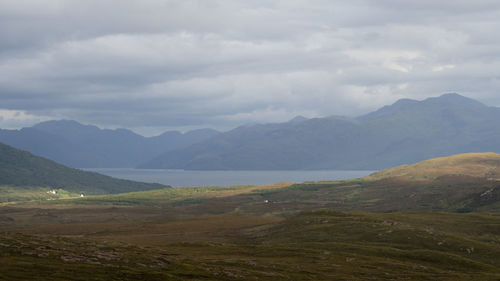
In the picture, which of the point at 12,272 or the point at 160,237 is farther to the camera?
the point at 160,237

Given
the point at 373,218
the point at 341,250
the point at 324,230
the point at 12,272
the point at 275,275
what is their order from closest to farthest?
the point at 12,272 < the point at 275,275 < the point at 341,250 < the point at 324,230 < the point at 373,218

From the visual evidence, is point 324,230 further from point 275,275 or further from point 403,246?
point 275,275

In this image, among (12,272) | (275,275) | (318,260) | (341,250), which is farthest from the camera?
(341,250)

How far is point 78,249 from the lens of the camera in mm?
101125

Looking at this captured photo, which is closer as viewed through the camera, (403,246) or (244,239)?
(403,246)

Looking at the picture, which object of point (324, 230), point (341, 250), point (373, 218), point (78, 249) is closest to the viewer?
point (78, 249)

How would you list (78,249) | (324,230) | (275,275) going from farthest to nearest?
(324,230) < (78,249) < (275,275)

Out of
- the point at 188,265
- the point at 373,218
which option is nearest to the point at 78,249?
the point at 188,265

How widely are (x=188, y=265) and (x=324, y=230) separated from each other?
7204 centimetres

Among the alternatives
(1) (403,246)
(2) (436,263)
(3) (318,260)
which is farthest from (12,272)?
(1) (403,246)

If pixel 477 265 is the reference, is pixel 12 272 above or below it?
above

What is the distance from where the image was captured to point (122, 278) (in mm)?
78312

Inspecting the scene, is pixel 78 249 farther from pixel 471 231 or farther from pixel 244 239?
pixel 471 231

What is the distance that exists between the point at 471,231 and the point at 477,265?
166 ft
